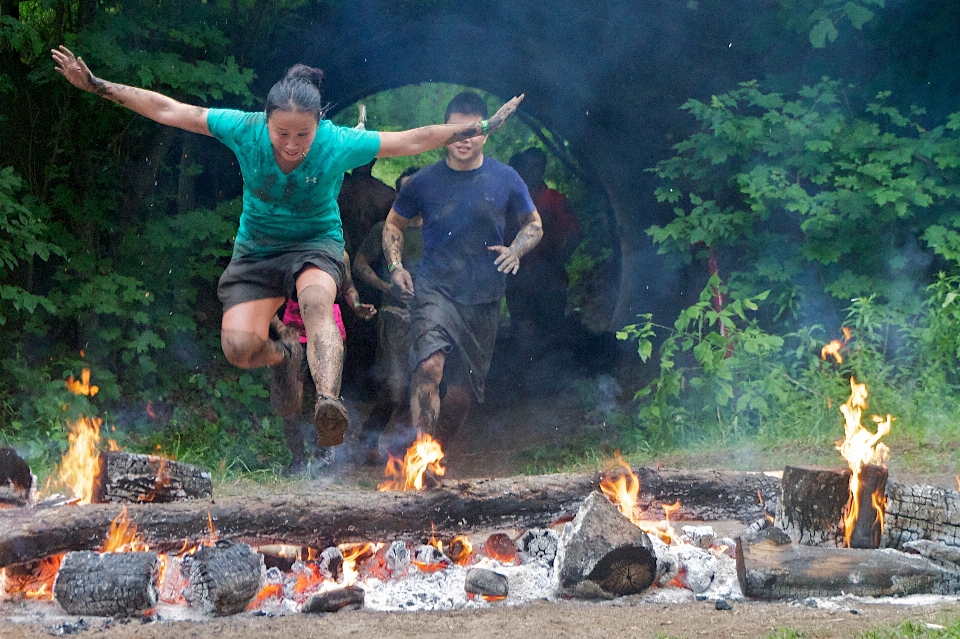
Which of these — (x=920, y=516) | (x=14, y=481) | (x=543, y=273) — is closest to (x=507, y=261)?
(x=920, y=516)

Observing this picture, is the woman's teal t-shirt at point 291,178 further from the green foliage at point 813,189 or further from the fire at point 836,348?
the fire at point 836,348

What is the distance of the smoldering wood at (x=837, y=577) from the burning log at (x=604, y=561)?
436mm

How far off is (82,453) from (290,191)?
2944 mm

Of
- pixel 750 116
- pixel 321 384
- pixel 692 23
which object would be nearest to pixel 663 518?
pixel 321 384

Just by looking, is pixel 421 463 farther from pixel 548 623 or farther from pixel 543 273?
pixel 543 273

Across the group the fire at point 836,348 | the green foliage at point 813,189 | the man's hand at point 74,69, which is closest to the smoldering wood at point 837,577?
the man's hand at point 74,69

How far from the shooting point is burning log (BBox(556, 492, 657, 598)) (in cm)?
417

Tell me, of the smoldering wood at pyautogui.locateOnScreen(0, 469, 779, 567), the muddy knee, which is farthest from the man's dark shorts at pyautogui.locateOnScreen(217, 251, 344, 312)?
the smoldering wood at pyautogui.locateOnScreen(0, 469, 779, 567)

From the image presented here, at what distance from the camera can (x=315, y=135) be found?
504 centimetres

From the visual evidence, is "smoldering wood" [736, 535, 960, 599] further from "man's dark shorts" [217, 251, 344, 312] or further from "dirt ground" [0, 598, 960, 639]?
"man's dark shorts" [217, 251, 344, 312]

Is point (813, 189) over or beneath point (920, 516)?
over

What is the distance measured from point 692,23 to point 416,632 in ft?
23.3

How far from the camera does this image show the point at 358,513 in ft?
15.4

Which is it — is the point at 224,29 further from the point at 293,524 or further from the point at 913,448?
Answer: the point at 913,448
